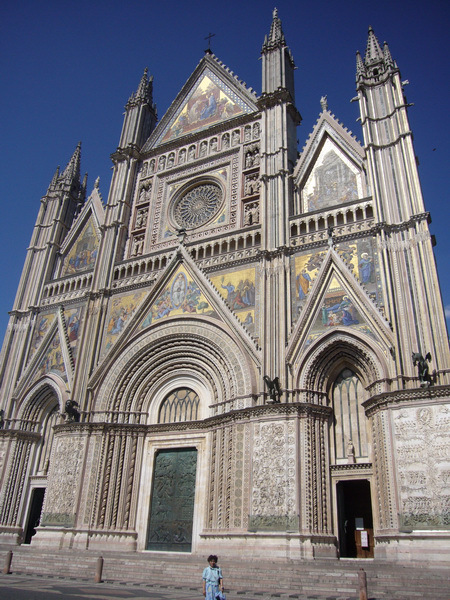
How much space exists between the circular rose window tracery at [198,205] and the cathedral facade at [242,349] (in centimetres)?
9

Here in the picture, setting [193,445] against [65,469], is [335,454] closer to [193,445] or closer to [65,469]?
[193,445]

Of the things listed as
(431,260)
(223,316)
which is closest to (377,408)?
(431,260)

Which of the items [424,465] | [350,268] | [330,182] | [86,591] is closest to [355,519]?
[424,465]

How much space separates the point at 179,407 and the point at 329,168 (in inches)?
424

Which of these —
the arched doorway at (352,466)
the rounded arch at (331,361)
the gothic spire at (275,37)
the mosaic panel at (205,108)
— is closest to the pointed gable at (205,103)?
the mosaic panel at (205,108)

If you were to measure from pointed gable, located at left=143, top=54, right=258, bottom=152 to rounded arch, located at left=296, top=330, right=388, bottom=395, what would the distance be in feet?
42.1

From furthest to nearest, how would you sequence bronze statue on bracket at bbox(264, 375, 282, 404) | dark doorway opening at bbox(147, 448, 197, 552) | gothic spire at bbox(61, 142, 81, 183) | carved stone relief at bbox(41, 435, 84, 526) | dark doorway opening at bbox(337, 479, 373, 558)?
gothic spire at bbox(61, 142, 81, 183) < carved stone relief at bbox(41, 435, 84, 526) < dark doorway opening at bbox(147, 448, 197, 552) < bronze statue on bracket at bbox(264, 375, 282, 404) < dark doorway opening at bbox(337, 479, 373, 558)

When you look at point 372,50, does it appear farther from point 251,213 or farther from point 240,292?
point 240,292

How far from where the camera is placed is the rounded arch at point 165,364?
60.7ft

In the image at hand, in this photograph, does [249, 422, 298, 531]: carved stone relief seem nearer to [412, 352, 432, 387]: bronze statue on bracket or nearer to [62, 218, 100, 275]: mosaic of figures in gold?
[412, 352, 432, 387]: bronze statue on bracket

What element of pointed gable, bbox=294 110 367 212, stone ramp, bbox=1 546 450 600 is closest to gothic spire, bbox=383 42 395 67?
pointed gable, bbox=294 110 367 212

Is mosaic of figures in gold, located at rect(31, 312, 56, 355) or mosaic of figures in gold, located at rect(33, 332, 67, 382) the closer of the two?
mosaic of figures in gold, located at rect(33, 332, 67, 382)

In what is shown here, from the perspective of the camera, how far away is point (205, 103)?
85.4 ft

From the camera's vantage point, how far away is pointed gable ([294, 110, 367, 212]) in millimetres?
19375
